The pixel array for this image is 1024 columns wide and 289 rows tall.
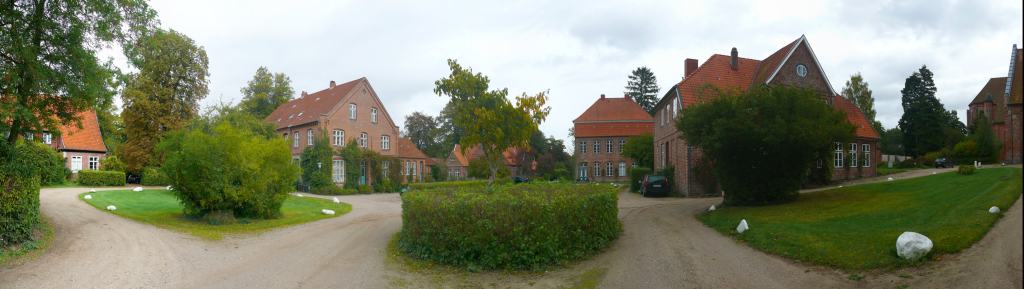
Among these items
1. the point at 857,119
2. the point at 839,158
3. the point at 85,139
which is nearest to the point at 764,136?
the point at 839,158

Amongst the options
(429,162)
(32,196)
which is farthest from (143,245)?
(429,162)

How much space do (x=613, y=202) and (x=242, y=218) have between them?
39.2ft

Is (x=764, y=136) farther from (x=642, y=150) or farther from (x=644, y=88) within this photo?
(x=644, y=88)

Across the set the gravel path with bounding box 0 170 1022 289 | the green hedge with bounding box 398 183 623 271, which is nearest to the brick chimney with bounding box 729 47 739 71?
the gravel path with bounding box 0 170 1022 289

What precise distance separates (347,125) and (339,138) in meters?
1.38

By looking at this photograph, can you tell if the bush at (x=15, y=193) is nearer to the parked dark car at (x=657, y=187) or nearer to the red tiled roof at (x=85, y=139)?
the parked dark car at (x=657, y=187)

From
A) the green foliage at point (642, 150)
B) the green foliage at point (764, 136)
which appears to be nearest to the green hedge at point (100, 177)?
the green foliage at point (764, 136)

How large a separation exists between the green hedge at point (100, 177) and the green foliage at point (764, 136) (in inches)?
1318

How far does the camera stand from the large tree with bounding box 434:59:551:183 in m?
24.7

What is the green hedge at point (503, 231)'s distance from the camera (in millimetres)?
9773

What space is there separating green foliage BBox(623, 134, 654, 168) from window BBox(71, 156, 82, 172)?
40.1 meters

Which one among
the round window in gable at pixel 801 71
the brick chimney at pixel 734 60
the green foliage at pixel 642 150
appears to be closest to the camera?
the round window in gable at pixel 801 71

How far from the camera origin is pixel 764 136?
15875 millimetres

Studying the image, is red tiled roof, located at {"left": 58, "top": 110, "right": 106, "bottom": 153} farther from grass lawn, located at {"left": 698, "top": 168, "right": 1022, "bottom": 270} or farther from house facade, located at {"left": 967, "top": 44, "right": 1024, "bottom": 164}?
house facade, located at {"left": 967, "top": 44, "right": 1024, "bottom": 164}
